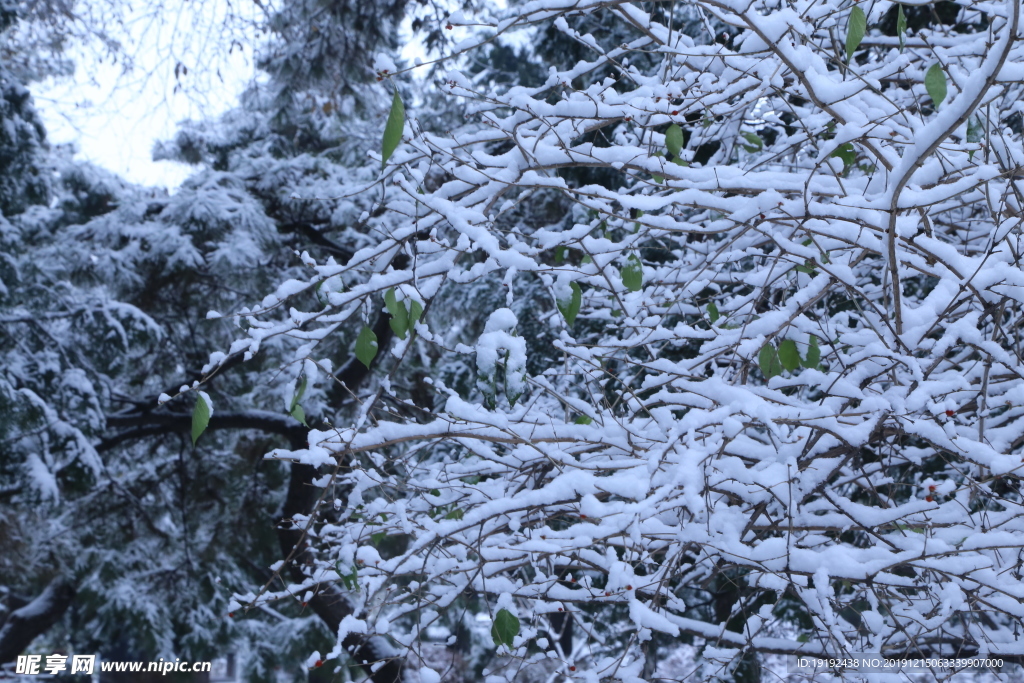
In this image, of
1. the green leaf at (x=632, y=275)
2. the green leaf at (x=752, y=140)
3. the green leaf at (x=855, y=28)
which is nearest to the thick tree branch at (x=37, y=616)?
the green leaf at (x=632, y=275)

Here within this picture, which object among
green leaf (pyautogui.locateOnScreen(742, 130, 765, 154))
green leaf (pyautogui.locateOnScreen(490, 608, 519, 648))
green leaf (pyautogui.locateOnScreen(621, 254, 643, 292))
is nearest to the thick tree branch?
green leaf (pyautogui.locateOnScreen(490, 608, 519, 648))

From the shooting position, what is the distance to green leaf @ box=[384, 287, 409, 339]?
1694 mm

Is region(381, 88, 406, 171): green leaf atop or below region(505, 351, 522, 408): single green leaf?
atop

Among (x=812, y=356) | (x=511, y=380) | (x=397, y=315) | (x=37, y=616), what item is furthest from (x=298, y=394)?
(x=37, y=616)

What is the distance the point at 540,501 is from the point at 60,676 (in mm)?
9802

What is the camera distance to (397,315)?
1.72 metres

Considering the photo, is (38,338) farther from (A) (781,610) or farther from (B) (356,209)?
(A) (781,610)

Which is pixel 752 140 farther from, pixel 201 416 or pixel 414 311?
pixel 201 416

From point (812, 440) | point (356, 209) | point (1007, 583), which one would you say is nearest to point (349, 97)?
point (356, 209)

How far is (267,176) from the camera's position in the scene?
19.5ft

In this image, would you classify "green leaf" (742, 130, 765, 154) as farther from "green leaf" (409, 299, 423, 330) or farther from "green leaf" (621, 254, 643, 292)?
"green leaf" (409, 299, 423, 330)

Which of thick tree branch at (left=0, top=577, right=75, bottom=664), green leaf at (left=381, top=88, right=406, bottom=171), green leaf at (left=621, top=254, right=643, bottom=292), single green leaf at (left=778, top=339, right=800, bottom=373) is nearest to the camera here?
green leaf at (left=381, top=88, right=406, bottom=171)

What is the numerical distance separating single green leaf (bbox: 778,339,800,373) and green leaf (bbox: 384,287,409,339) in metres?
1.06

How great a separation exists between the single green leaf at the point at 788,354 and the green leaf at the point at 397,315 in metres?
1.06
